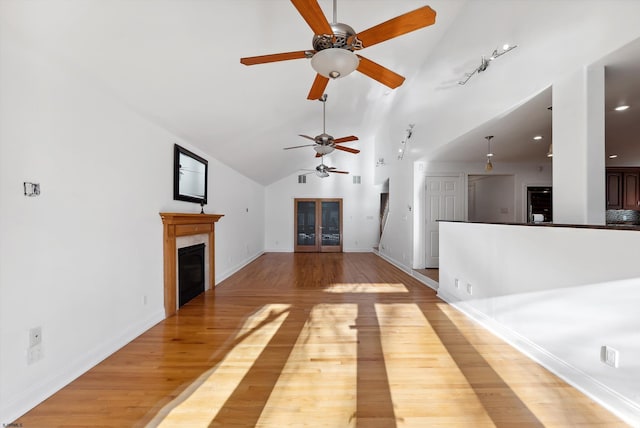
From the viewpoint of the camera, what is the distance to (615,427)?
1578 mm

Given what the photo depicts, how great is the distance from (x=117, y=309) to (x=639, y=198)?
32.2 feet

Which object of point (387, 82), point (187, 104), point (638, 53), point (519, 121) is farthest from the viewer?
point (519, 121)

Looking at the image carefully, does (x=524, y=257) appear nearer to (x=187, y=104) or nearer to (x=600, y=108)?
(x=600, y=108)

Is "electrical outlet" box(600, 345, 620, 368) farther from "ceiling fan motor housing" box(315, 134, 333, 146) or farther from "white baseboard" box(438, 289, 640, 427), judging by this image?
"ceiling fan motor housing" box(315, 134, 333, 146)

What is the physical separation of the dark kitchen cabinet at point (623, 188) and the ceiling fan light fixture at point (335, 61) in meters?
7.65

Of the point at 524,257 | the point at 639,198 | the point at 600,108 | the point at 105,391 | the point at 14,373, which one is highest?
the point at 600,108

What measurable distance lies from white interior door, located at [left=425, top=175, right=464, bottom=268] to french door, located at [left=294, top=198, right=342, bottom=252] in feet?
14.9

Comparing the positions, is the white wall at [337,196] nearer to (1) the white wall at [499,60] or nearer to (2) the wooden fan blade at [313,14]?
(1) the white wall at [499,60]

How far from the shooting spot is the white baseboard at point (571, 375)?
165 centimetres

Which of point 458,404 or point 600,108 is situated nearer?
point 458,404

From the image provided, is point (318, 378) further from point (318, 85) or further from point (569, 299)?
point (318, 85)

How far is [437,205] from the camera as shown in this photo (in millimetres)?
5691

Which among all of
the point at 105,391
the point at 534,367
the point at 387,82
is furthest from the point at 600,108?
the point at 105,391

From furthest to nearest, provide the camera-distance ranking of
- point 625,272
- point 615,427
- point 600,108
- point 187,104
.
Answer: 1. point 187,104
2. point 600,108
3. point 625,272
4. point 615,427
